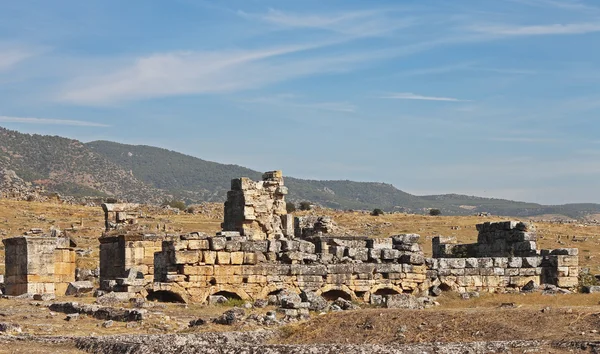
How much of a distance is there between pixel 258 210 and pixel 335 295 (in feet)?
15.4

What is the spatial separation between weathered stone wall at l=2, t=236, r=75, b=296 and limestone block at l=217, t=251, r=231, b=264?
5188 millimetres

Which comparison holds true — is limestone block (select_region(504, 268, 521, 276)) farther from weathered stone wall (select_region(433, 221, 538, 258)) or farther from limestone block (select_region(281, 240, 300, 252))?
limestone block (select_region(281, 240, 300, 252))

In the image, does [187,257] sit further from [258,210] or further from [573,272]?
[573,272]

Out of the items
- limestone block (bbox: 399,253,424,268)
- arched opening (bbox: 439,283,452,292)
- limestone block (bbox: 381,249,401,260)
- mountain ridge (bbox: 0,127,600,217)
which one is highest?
mountain ridge (bbox: 0,127,600,217)

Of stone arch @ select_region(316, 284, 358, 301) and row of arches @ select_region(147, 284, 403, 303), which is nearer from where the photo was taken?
row of arches @ select_region(147, 284, 403, 303)

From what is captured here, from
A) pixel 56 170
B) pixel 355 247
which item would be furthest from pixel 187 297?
pixel 56 170

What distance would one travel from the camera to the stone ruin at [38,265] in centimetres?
2566

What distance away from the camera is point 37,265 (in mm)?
25812

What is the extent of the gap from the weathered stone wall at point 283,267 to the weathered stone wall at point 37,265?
4.32m

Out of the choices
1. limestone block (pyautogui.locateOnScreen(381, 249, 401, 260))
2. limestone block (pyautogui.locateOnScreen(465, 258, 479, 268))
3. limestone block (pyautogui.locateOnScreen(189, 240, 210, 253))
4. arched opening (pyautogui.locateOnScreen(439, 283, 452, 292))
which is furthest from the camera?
limestone block (pyautogui.locateOnScreen(465, 258, 479, 268))

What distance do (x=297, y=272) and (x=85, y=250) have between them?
1803 centimetres

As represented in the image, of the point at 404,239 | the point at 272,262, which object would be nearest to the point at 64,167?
the point at 404,239

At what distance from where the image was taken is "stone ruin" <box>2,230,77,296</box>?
25.7m

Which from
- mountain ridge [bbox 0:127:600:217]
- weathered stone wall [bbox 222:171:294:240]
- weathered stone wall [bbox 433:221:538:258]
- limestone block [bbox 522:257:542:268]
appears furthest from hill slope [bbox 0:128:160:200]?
limestone block [bbox 522:257:542:268]
